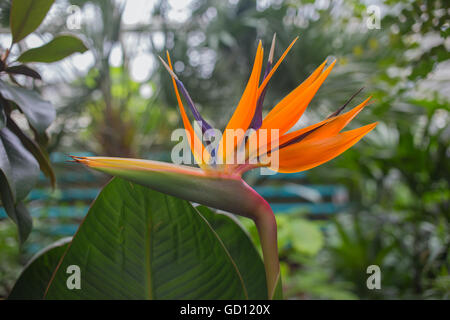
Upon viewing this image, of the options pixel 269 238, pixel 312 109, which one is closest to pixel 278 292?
pixel 269 238

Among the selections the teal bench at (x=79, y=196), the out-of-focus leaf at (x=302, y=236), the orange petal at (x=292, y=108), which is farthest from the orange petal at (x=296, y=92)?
the out-of-focus leaf at (x=302, y=236)

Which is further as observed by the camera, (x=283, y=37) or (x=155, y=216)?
(x=283, y=37)

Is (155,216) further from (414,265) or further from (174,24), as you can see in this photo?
(174,24)

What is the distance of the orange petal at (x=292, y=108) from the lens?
22 cm

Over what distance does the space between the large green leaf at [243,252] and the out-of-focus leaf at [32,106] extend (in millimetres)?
174

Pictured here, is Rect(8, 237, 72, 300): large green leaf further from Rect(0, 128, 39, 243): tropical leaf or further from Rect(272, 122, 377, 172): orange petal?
Rect(272, 122, 377, 172): orange petal

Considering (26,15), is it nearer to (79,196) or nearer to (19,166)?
(19,166)

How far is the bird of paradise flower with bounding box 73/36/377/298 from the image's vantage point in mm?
204

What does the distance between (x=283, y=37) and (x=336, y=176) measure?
1.99 ft

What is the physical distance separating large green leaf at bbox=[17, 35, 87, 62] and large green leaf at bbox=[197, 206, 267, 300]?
212mm

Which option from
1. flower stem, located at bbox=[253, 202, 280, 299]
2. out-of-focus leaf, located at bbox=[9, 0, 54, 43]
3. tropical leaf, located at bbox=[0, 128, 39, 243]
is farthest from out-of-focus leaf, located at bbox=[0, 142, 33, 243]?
flower stem, located at bbox=[253, 202, 280, 299]

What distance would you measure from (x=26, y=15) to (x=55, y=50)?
39 millimetres

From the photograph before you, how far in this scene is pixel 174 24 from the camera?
1.28 meters
